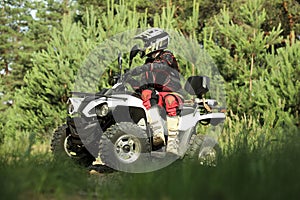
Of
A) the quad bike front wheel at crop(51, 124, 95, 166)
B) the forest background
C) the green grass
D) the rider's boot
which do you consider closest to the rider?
the rider's boot

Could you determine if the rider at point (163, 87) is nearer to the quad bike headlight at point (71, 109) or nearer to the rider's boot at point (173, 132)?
the rider's boot at point (173, 132)

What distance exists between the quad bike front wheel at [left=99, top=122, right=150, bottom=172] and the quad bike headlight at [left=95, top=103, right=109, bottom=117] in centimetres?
30

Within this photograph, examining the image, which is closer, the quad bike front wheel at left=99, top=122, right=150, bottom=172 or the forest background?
the forest background

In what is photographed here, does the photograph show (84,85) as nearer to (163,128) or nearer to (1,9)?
(163,128)

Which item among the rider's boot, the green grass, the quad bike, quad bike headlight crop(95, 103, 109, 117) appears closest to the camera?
the green grass

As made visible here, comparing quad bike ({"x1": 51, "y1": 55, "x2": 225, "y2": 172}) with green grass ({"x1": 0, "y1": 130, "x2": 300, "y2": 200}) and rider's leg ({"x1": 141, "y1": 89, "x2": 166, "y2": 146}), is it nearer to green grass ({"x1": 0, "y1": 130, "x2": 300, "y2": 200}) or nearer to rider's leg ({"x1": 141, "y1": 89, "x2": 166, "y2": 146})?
rider's leg ({"x1": 141, "y1": 89, "x2": 166, "y2": 146})

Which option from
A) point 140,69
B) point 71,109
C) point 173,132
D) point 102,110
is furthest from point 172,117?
point 71,109

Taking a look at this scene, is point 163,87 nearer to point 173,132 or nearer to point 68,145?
point 173,132

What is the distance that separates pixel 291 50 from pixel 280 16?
8.07 m

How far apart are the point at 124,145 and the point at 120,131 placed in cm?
20

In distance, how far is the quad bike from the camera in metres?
5.27

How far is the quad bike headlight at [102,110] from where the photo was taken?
5.50m

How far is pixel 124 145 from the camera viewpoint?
5.37 meters

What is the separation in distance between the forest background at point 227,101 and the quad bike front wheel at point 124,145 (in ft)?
3.16
